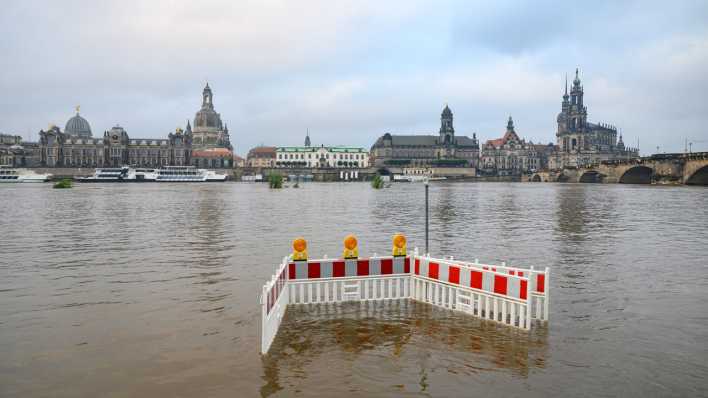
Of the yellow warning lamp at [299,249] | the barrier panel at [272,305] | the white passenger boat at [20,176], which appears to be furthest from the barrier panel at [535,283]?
the white passenger boat at [20,176]

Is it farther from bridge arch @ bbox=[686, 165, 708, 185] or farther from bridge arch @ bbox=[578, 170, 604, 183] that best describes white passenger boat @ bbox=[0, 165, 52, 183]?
bridge arch @ bbox=[686, 165, 708, 185]

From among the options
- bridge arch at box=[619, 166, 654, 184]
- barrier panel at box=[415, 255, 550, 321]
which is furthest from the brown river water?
bridge arch at box=[619, 166, 654, 184]

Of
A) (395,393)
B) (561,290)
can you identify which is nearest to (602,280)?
(561,290)

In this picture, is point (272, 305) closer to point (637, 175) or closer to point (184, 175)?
point (637, 175)

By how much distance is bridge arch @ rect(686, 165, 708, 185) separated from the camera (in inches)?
4186

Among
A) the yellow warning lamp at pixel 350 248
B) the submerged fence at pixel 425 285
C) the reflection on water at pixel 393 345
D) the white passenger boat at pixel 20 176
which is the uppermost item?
the white passenger boat at pixel 20 176

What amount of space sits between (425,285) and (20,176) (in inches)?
7506

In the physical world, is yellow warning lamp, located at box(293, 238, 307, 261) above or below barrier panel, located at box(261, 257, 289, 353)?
above

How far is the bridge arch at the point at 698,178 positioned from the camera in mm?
106312

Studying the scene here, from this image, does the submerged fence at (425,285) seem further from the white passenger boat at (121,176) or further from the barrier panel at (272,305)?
the white passenger boat at (121,176)

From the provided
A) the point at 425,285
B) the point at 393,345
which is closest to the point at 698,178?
the point at 425,285

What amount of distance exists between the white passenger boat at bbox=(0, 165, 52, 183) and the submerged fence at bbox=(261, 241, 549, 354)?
18510 centimetres

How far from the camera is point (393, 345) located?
32.0 feet

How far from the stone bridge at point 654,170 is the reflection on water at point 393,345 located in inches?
4246
